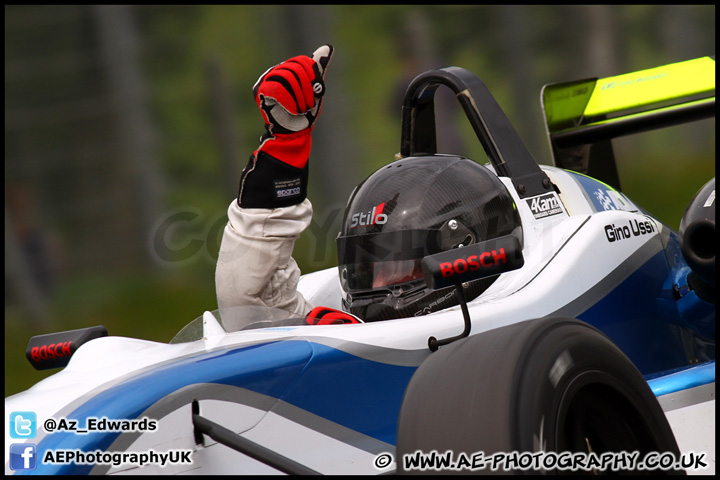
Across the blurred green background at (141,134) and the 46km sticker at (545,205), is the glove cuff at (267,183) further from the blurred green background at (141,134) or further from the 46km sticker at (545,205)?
the blurred green background at (141,134)

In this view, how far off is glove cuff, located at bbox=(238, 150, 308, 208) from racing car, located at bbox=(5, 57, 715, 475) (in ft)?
1.42

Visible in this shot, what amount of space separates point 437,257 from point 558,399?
1.68ft

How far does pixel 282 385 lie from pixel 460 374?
0.47 metres

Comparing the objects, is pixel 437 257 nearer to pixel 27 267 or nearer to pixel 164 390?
pixel 164 390

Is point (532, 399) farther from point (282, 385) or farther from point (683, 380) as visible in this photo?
point (683, 380)

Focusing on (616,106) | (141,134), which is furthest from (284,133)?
(141,134)

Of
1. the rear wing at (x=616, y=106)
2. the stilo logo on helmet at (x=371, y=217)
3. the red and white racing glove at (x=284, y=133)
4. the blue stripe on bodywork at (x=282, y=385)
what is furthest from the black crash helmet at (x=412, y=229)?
the rear wing at (x=616, y=106)

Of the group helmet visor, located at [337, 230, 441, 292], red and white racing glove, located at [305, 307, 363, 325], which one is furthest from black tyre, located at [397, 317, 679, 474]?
helmet visor, located at [337, 230, 441, 292]

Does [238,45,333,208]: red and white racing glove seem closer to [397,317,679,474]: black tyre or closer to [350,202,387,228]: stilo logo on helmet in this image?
[350,202,387,228]: stilo logo on helmet

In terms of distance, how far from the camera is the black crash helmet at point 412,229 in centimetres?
265

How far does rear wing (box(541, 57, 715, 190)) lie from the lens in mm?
3592

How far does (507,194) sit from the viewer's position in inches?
113

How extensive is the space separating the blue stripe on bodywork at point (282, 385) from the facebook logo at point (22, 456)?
0.02 m

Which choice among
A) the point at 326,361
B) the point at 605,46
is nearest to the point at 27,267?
the point at 326,361
